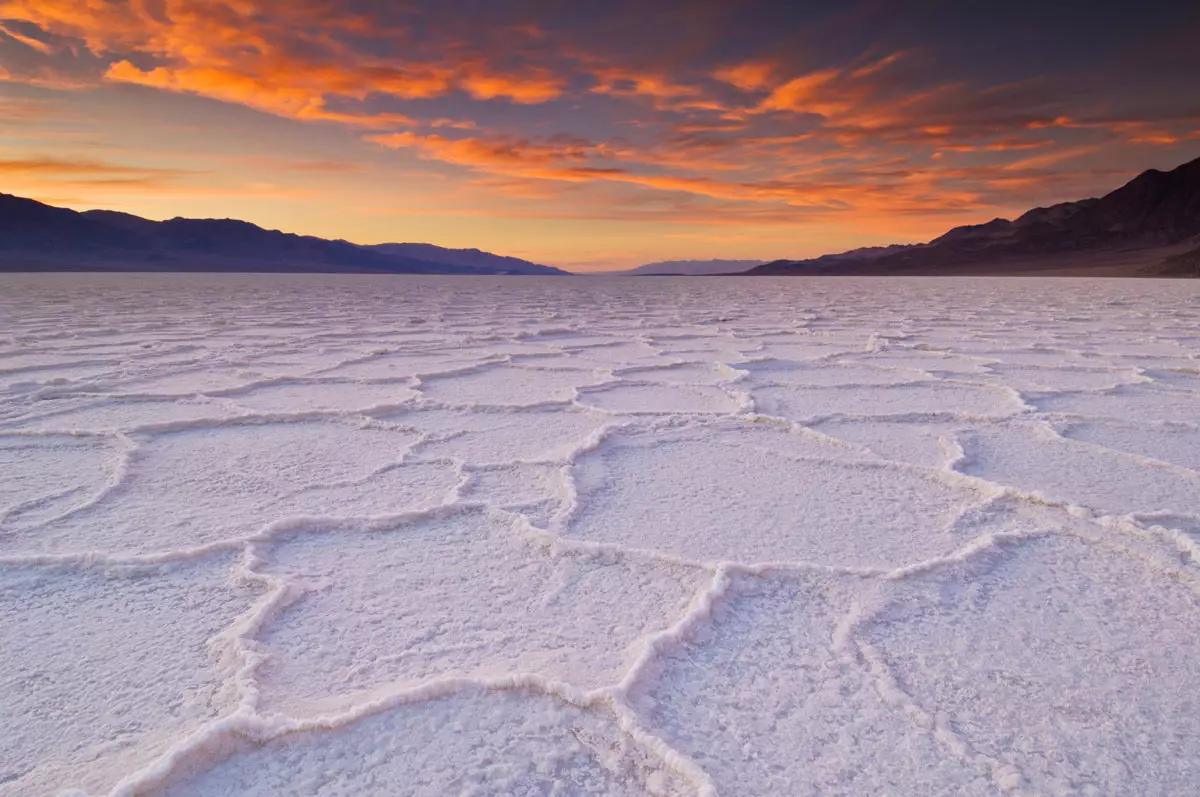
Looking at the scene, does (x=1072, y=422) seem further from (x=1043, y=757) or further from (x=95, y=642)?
(x=95, y=642)

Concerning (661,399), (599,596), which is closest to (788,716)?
(599,596)

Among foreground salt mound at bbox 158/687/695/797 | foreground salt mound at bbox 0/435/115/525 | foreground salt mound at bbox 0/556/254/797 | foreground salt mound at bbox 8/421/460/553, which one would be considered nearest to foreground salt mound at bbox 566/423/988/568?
foreground salt mound at bbox 8/421/460/553

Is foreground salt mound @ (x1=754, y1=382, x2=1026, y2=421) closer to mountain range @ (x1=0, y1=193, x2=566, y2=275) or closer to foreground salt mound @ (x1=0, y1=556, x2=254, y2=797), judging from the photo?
foreground salt mound @ (x1=0, y1=556, x2=254, y2=797)

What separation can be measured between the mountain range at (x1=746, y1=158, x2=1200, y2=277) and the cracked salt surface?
6587 centimetres

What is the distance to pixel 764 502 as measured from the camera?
73.5 inches

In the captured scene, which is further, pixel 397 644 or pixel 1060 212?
pixel 1060 212

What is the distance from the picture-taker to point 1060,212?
2933 inches

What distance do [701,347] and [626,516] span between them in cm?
368

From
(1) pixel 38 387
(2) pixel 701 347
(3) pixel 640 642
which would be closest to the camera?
(3) pixel 640 642

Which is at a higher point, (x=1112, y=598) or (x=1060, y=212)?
(x=1060, y=212)

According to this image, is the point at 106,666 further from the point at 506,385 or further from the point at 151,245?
the point at 151,245

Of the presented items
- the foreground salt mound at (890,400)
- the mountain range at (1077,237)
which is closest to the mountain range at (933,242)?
the mountain range at (1077,237)

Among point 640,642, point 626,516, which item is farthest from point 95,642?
point 626,516

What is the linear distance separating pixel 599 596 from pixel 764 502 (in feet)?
2.23
